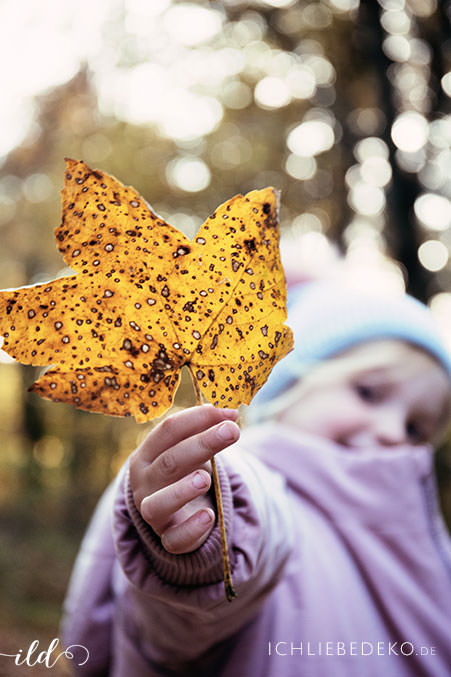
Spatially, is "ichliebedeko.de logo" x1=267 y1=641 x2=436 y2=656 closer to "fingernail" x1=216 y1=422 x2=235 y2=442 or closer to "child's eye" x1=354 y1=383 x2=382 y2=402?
"child's eye" x1=354 y1=383 x2=382 y2=402

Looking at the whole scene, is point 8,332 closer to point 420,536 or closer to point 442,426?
point 420,536

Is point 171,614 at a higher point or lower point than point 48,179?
lower

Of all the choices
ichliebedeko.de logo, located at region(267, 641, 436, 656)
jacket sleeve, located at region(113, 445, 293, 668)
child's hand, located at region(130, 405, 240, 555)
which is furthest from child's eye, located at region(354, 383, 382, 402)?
child's hand, located at region(130, 405, 240, 555)

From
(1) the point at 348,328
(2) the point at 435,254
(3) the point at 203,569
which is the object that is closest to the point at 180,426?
(3) the point at 203,569

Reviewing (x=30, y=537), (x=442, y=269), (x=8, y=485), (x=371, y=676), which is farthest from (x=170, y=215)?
(x=8, y=485)

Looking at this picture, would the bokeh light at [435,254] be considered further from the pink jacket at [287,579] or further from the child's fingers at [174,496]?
the child's fingers at [174,496]

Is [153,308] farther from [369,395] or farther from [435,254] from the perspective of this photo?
[435,254]
